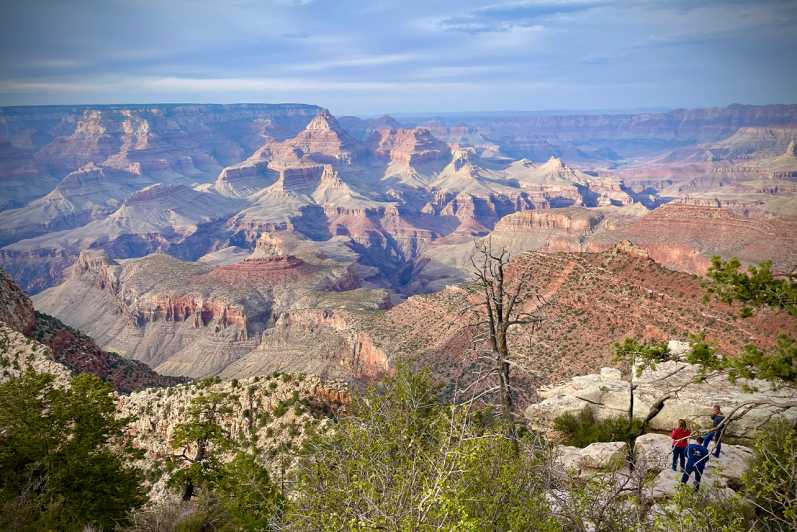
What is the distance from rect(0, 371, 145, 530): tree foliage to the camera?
704 inches

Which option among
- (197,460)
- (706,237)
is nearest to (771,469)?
(197,460)

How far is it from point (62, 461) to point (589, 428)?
811 inches

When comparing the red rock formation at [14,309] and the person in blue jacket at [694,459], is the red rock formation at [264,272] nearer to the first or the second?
the red rock formation at [14,309]

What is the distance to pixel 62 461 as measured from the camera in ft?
62.6

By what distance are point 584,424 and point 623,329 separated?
48.3 ft

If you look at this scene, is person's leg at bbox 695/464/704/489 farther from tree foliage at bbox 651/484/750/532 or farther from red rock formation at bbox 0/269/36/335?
red rock formation at bbox 0/269/36/335

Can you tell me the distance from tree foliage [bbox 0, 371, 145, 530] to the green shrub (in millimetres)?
17219

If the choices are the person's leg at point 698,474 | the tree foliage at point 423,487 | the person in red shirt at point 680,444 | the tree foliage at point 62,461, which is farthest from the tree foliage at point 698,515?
the tree foliage at point 62,461

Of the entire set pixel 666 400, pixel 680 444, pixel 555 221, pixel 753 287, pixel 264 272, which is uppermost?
pixel 753 287

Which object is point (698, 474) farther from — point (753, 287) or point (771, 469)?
point (753, 287)

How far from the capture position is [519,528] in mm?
11078

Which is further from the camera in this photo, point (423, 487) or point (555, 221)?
point (555, 221)

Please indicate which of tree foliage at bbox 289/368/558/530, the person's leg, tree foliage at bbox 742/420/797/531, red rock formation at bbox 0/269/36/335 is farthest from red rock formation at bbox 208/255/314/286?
tree foliage at bbox 742/420/797/531

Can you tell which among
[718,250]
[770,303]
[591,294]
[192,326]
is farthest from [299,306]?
[770,303]
